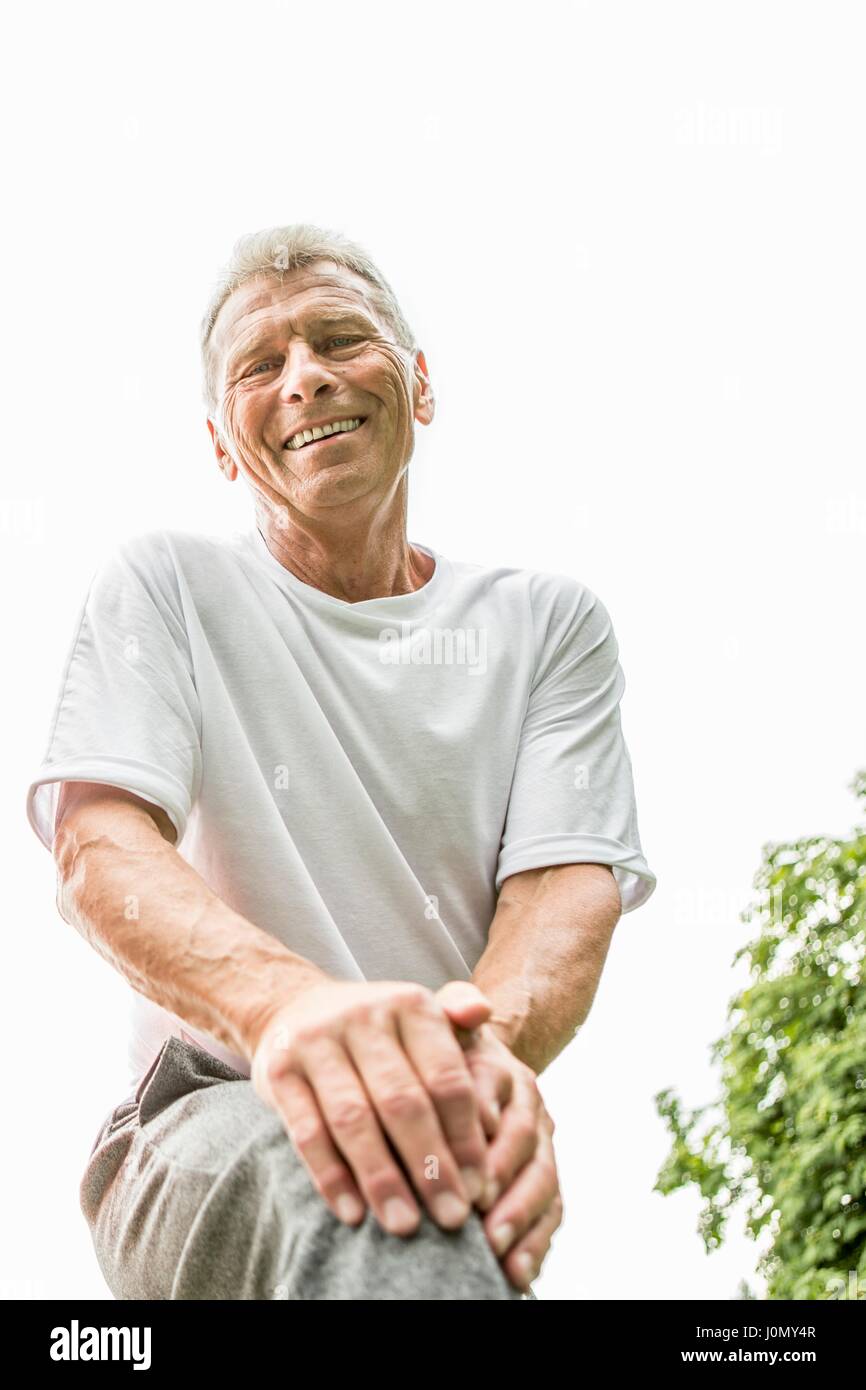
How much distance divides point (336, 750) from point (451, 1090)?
1.61ft

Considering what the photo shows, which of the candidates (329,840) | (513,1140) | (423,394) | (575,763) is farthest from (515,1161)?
(423,394)

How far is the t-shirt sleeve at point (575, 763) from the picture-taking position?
1.27 m

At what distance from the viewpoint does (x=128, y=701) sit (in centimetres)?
109

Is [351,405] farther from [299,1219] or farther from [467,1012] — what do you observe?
[299,1219]

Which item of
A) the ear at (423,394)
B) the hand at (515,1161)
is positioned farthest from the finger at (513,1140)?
the ear at (423,394)

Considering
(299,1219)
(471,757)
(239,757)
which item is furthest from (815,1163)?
(299,1219)

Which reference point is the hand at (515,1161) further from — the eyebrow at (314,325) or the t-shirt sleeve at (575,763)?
the eyebrow at (314,325)

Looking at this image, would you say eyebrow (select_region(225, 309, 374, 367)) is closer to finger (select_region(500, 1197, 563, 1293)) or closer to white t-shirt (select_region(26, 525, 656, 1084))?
white t-shirt (select_region(26, 525, 656, 1084))

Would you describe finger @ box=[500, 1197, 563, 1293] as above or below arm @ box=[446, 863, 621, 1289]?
below

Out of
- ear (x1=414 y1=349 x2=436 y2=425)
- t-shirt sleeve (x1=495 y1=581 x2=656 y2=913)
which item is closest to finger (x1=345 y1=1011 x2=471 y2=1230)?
t-shirt sleeve (x1=495 y1=581 x2=656 y2=913)

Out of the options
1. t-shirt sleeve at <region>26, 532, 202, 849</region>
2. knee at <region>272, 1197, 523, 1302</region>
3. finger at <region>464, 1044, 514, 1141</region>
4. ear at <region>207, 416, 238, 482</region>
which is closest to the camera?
knee at <region>272, 1197, 523, 1302</region>

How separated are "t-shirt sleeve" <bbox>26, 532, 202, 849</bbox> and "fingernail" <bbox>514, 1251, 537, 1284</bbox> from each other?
45cm

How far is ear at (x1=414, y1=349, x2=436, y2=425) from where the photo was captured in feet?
5.44

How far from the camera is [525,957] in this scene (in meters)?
1.16
